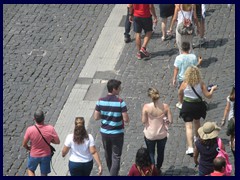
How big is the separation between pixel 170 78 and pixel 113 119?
13.4 ft

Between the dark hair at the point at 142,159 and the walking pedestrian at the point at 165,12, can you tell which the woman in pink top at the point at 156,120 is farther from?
the walking pedestrian at the point at 165,12

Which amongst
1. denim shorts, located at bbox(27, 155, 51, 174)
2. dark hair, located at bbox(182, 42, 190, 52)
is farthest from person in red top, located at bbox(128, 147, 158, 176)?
dark hair, located at bbox(182, 42, 190, 52)

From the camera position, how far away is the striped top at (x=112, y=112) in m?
13.3

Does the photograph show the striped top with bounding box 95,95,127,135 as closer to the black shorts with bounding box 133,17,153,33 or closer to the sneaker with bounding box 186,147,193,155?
the sneaker with bounding box 186,147,193,155

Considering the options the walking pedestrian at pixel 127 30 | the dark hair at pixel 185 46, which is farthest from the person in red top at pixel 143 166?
the walking pedestrian at pixel 127 30

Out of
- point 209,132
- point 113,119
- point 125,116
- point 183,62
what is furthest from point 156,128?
point 183,62

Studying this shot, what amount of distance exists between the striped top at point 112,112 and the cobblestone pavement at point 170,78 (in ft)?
3.57

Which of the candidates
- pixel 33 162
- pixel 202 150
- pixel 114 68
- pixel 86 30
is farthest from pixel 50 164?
pixel 86 30

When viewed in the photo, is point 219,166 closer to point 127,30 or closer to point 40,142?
point 40,142

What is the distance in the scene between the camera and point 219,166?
12.1 m

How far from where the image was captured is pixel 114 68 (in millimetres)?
17875

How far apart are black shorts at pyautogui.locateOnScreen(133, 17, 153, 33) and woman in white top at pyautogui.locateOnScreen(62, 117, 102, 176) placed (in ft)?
17.3

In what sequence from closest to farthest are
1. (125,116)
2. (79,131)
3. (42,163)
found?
(79,131) → (125,116) → (42,163)
